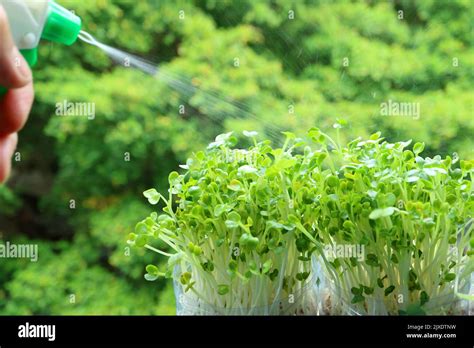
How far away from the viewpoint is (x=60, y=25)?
1.08 meters

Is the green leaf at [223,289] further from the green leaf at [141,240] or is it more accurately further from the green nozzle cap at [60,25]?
the green nozzle cap at [60,25]

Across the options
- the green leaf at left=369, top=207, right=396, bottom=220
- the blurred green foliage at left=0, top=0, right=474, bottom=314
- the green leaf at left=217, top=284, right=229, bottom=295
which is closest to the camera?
the green leaf at left=369, top=207, right=396, bottom=220

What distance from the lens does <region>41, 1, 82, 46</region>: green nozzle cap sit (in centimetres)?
107

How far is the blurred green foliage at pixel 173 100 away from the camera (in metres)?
1.62

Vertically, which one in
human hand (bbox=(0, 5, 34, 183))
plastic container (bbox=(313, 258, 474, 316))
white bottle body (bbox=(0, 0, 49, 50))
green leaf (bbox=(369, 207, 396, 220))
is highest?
white bottle body (bbox=(0, 0, 49, 50))

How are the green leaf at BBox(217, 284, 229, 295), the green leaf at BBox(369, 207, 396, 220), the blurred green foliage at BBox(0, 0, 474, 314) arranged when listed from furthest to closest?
Answer: the blurred green foliage at BBox(0, 0, 474, 314), the green leaf at BBox(217, 284, 229, 295), the green leaf at BBox(369, 207, 396, 220)

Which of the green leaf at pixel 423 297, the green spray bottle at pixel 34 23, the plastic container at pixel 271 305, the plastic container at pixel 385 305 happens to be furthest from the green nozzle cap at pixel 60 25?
the green leaf at pixel 423 297

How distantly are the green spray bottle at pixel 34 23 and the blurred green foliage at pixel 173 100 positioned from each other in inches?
21.6

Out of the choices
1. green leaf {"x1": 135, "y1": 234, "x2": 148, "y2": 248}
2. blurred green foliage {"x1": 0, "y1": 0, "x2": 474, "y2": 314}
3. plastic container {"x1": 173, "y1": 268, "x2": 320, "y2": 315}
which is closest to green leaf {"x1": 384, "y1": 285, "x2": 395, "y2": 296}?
plastic container {"x1": 173, "y1": 268, "x2": 320, "y2": 315}

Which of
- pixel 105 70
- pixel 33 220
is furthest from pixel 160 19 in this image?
pixel 33 220

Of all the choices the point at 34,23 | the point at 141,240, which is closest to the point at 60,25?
the point at 34,23

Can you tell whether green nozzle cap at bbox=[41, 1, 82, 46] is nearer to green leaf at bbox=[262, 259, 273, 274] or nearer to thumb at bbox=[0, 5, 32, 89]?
thumb at bbox=[0, 5, 32, 89]
